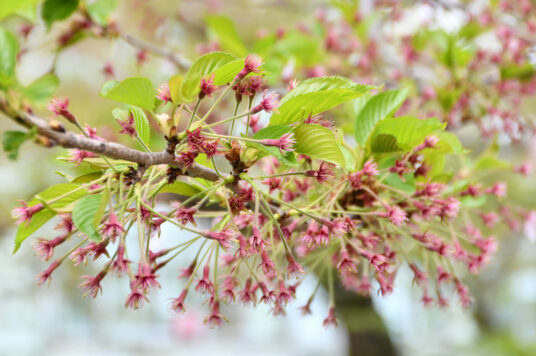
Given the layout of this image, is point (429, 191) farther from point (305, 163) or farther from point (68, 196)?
point (68, 196)

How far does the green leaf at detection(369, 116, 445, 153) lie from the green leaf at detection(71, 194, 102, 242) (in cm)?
37

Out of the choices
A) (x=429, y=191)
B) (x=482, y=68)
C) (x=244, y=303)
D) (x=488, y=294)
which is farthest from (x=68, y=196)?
(x=488, y=294)

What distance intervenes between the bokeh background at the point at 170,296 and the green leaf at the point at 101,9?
0.07m

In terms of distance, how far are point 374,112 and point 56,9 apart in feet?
1.98

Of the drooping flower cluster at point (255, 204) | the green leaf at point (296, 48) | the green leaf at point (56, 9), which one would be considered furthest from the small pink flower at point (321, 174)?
the green leaf at point (296, 48)

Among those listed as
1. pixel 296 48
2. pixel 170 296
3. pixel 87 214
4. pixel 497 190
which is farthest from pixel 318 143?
pixel 170 296

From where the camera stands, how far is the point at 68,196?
0.50m

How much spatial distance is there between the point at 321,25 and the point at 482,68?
552mm

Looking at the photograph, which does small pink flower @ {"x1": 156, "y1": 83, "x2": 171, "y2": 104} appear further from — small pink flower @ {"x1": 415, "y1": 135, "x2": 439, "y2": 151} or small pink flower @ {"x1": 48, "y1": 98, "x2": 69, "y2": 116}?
small pink flower @ {"x1": 415, "y1": 135, "x2": 439, "y2": 151}

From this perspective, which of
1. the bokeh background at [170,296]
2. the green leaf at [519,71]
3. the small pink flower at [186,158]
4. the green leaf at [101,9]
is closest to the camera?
the small pink flower at [186,158]

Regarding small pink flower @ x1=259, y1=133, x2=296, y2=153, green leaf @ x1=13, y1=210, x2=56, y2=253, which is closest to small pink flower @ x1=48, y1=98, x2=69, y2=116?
green leaf @ x1=13, y1=210, x2=56, y2=253

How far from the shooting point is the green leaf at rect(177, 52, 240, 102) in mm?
437

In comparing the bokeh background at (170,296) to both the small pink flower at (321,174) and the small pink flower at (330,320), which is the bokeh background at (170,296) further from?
the small pink flower at (321,174)

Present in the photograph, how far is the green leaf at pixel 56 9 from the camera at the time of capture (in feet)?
2.71
